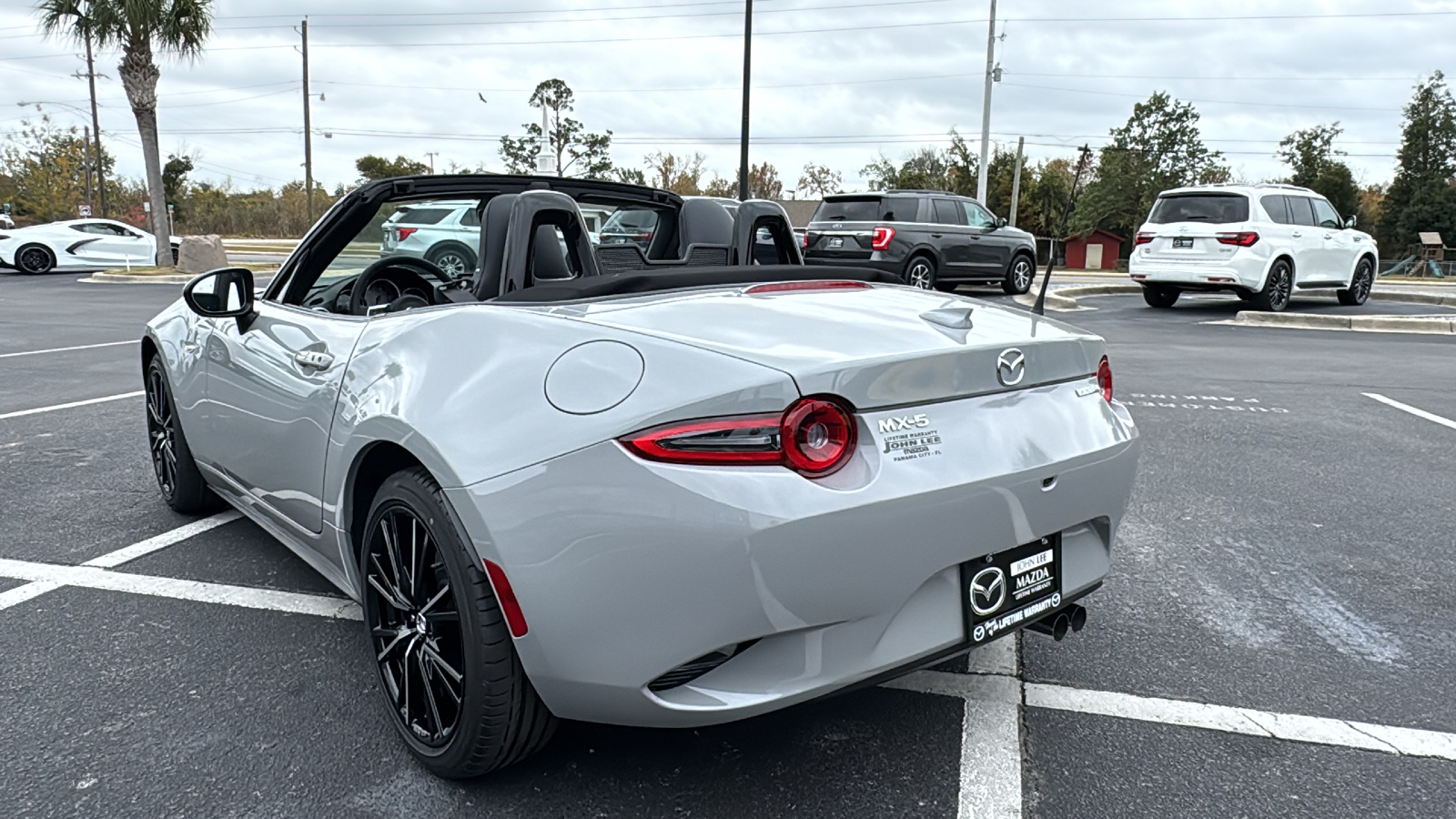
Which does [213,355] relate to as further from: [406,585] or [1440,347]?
[1440,347]

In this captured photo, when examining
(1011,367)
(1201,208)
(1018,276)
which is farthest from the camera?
(1018,276)

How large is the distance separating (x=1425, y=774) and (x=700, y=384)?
6.25ft

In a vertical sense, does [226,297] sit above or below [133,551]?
above

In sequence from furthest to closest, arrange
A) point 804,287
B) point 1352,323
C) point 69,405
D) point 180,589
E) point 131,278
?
point 131,278 < point 1352,323 < point 69,405 < point 180,589 < point 804,287

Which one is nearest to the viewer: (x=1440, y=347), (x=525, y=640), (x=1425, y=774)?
(x=525, y=640)

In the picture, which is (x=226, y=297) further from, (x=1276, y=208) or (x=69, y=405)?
(x=1276, y=208)

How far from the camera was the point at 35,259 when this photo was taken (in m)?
23.0

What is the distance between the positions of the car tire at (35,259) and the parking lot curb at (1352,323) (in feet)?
80.1

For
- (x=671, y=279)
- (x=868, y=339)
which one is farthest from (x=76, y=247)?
(x=868, y=339)

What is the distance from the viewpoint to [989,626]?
2.12 metres

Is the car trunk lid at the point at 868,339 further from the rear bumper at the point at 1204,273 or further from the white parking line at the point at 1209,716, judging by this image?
the rear bumper at the point at 1204,273

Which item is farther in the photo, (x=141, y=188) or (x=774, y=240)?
(x=141, y=188)

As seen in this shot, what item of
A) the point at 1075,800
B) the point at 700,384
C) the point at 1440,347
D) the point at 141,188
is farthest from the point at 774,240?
the point at 141,188

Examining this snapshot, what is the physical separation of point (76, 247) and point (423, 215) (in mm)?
24489
